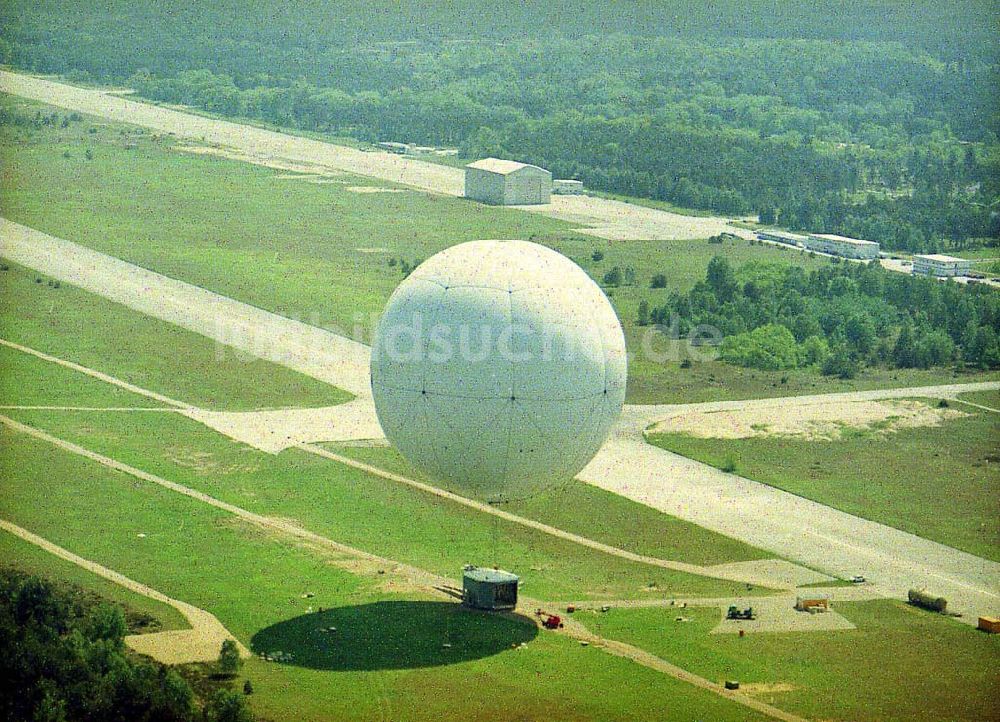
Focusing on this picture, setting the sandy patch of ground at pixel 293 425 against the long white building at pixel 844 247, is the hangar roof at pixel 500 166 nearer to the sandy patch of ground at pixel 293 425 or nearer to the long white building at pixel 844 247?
the long white building at pixel 844 247

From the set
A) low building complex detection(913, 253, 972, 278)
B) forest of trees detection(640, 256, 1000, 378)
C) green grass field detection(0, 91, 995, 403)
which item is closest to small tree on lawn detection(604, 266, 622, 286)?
green grass field detection(0, 91, 995, 403)

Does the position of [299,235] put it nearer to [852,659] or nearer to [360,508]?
[360,508]

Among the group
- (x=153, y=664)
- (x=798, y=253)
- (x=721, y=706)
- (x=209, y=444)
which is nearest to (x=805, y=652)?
(x=721, y=706)

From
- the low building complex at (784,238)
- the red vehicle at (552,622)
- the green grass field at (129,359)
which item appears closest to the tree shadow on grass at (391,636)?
the red vehicle at (552,622)

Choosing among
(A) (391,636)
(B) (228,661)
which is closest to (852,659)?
(A) (391,636)

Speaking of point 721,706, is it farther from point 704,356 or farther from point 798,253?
point 798,253

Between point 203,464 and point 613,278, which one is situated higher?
point 613,278
